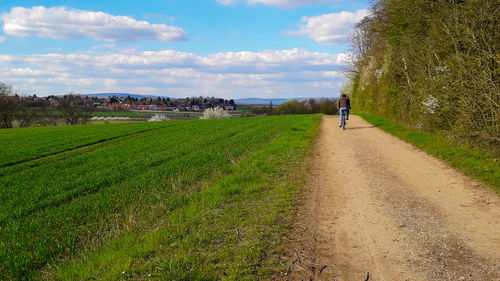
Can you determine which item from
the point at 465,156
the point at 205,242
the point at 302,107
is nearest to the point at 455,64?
the point at 465,156

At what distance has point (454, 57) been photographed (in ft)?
34.4

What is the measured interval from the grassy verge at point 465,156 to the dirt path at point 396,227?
1.17 ft

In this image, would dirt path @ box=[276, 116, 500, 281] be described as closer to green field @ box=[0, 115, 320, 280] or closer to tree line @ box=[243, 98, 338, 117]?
green field @ box=[0, 115, 320, 280]

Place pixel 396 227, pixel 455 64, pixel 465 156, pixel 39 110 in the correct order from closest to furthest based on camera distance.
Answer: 1. pixel 396 227
2. pixel 465 156
3. pixel 455 64
4. pixel 39 110

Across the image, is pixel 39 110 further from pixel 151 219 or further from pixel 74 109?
pixel 151 219

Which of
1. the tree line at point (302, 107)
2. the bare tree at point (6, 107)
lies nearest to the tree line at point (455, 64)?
the bare tree at point (6, 107)

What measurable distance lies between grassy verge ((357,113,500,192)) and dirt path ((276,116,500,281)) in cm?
36

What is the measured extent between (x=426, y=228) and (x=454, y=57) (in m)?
7.40

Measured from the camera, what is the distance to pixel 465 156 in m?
10.3

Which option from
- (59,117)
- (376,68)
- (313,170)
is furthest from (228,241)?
(59,117)

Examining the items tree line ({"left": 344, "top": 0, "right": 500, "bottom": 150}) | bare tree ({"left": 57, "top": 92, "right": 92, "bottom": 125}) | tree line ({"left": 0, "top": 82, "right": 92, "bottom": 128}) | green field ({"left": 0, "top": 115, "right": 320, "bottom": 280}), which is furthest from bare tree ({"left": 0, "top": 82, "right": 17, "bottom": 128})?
tree line ({"left": 344, "top": 0, "right": 500, "bottom": 150})

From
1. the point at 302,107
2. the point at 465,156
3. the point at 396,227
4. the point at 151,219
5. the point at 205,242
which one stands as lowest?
the point at 151,219

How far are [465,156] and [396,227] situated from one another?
6.46 metres

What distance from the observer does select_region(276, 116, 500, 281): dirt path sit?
165 inches
